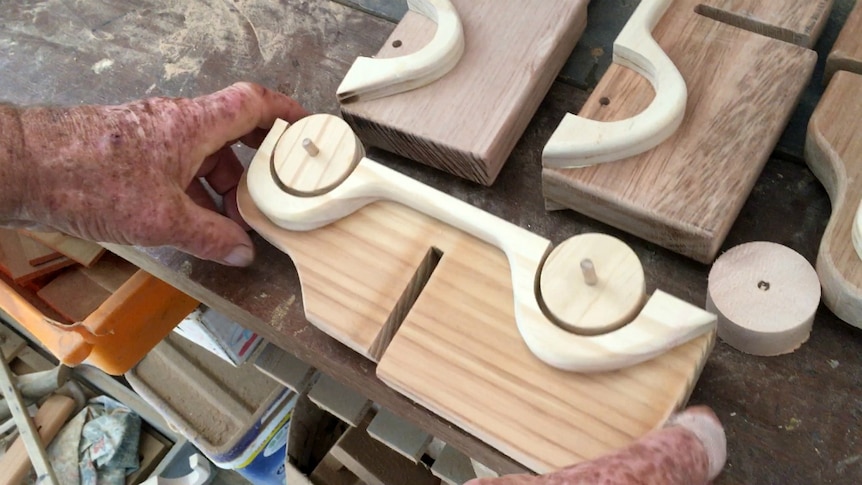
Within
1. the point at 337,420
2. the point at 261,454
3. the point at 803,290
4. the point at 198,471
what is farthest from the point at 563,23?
the point at 198,471

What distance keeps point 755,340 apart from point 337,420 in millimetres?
1022

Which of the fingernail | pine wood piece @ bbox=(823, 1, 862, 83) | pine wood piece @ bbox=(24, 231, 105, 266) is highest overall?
pine wood piece @ bbox=(823, 1, 862, 83)

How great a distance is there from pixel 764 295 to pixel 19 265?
3.41ft

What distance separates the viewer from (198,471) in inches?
69.9

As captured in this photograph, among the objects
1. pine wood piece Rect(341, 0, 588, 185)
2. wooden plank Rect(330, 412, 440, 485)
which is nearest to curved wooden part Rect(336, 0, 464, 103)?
pine wood piece Rect(341, 0, 588, 185)

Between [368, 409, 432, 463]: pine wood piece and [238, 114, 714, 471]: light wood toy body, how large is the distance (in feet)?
1.55

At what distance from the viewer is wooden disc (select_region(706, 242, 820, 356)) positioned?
62 centimetres

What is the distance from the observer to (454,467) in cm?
116

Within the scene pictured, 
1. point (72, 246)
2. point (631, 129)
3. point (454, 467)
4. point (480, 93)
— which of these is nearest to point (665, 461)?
point (631, 129)

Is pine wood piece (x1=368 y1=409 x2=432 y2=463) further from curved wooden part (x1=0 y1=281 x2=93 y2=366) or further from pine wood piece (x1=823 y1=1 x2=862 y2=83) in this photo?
pine wood piece (x1=823 y1=1 x2=862 y2=83)

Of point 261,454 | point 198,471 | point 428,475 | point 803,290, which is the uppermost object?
point 803,290

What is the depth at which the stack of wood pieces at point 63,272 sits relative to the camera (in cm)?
108

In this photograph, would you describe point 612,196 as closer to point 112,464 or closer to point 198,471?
point 198,471

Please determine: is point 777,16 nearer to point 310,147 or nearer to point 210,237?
point 310,147
